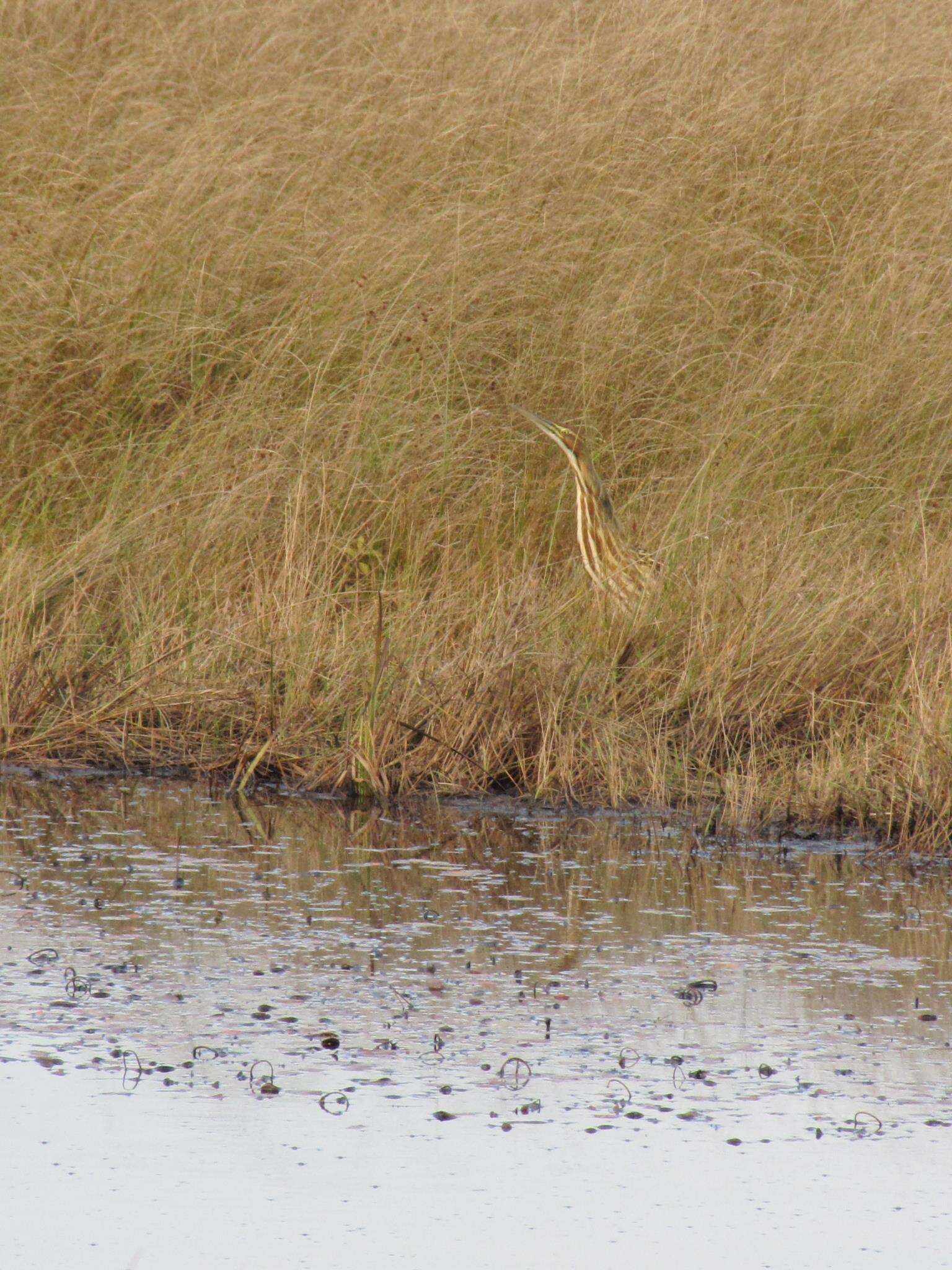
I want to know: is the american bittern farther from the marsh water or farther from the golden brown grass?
the marsh water

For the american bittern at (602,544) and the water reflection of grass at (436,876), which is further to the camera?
the american bittern at (602,544)

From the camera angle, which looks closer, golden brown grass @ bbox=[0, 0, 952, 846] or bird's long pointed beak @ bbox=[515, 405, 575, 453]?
golden brown grass @ bbox=[0, 0, 952, 846]

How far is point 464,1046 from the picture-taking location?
12.0 feet

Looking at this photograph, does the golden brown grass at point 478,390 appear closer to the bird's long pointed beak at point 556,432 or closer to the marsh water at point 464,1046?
the bird's long pointed beak at point 556,432

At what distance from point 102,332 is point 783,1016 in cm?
Result: 450

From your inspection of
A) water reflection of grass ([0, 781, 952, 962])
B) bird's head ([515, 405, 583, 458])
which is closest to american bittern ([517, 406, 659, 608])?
bird's head ([515, 405, 583, 458])

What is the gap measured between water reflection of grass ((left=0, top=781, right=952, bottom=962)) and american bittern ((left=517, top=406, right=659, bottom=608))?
1.09 m

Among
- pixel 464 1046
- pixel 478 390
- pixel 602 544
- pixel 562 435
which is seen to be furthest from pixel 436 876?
pixel 478 390

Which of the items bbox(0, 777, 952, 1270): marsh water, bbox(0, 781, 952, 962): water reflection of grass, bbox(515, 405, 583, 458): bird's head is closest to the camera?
bbox(0, 777, 952, 1270): marsh water

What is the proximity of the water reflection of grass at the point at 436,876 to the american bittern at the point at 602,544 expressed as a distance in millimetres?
1090

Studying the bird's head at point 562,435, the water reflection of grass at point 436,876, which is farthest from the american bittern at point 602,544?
the water reflection of grass at point 436,876

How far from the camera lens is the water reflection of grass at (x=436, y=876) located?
442 centimetres

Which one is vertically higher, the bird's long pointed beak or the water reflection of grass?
the bird's long pointed beak

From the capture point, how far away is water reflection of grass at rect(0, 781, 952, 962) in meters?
4.42
